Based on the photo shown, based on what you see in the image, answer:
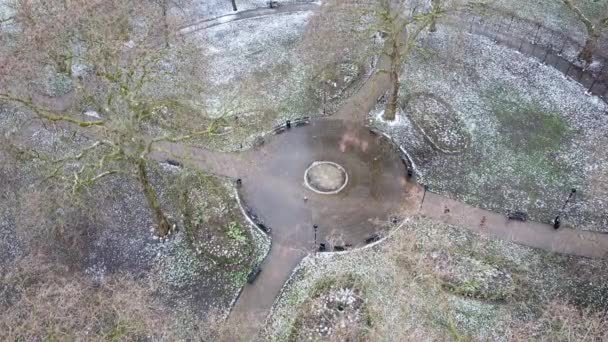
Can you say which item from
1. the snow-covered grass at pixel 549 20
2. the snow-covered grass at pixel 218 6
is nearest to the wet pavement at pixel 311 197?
the snow-covered grass at pixel 218 6

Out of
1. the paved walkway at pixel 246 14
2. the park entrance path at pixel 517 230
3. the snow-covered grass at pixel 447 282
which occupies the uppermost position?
the paved walkway at pixel 246 14

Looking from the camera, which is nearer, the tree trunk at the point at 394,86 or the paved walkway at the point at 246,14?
the tree trunk at the point at 394,86

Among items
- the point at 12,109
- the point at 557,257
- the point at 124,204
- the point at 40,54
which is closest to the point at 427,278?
the point at 557,257

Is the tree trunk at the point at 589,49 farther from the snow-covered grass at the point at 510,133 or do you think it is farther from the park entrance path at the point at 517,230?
the park entrance path at the point at 517,230

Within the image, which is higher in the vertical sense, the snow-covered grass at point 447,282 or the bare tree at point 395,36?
the bare tree at point 395,36

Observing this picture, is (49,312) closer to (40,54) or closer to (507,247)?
(40,54)

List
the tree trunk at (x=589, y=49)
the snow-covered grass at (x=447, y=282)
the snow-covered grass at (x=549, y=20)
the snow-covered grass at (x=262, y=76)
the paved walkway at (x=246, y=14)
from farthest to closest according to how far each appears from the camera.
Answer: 1. the paved walkway at (x=246, y=14)
2. the snow-covered grass at (x=549, y=20)
3. the tree trunk at (x=589, y=49)
4. the snow-covered grass at (x=262, y=76)
5. the snow-covered grass at (x=447, y=282)
